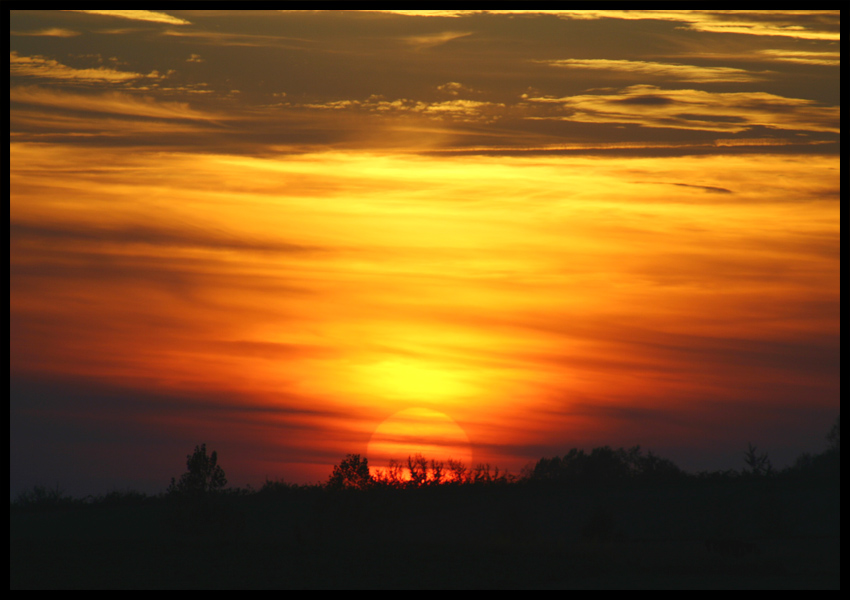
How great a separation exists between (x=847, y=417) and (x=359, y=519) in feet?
77.1

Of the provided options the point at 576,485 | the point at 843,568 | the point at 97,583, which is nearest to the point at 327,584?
the point at 97,583

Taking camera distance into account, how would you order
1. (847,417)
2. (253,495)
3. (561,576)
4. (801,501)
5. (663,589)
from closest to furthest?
(847,417)
(663,589)
(561,576)
(801,501)
(253,495)

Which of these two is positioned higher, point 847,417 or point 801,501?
point 847,417

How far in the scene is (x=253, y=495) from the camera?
42938mm

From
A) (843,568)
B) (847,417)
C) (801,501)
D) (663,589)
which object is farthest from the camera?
(801,501)

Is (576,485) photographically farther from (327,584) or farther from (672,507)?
(327,584)

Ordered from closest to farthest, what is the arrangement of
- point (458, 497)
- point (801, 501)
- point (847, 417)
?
1. point (847, 417)
2. point (801, 501)
3. point (458, 497)

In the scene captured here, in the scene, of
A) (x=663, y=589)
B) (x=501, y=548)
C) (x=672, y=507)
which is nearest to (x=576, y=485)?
(x=672, y=507)

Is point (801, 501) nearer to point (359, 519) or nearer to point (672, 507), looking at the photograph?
point (672, 507)

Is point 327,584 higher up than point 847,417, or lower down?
lower down

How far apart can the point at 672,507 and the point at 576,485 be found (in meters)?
4.83

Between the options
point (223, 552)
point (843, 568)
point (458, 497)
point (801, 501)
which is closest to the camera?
point (843, 568)

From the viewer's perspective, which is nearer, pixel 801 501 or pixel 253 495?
pixel 801 501

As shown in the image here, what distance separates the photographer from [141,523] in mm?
37125
